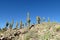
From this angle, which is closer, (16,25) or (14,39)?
(14,39)

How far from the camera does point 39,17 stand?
35250 mm

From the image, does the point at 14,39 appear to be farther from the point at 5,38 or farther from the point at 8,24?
the point at 8,24

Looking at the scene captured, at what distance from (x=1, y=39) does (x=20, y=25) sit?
16.2 metres

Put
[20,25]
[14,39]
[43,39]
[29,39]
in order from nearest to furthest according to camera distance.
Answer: [43,39] < [29,39] < [14,39] < [20,25]

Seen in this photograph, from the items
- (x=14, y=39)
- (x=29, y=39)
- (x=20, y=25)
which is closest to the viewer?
(x=29, y=39)

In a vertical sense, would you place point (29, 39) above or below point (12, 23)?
below

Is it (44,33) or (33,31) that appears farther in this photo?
(33,31)

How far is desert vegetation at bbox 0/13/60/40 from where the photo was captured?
12.0m

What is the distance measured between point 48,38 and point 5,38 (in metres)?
16.0

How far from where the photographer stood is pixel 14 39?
2416 cm

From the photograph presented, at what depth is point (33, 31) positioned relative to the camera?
2231 cm

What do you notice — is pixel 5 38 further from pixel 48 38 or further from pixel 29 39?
pixel 48 38

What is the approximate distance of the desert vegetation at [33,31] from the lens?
12.0 meters

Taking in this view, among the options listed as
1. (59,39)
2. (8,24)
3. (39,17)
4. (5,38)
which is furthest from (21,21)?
(59,39)
